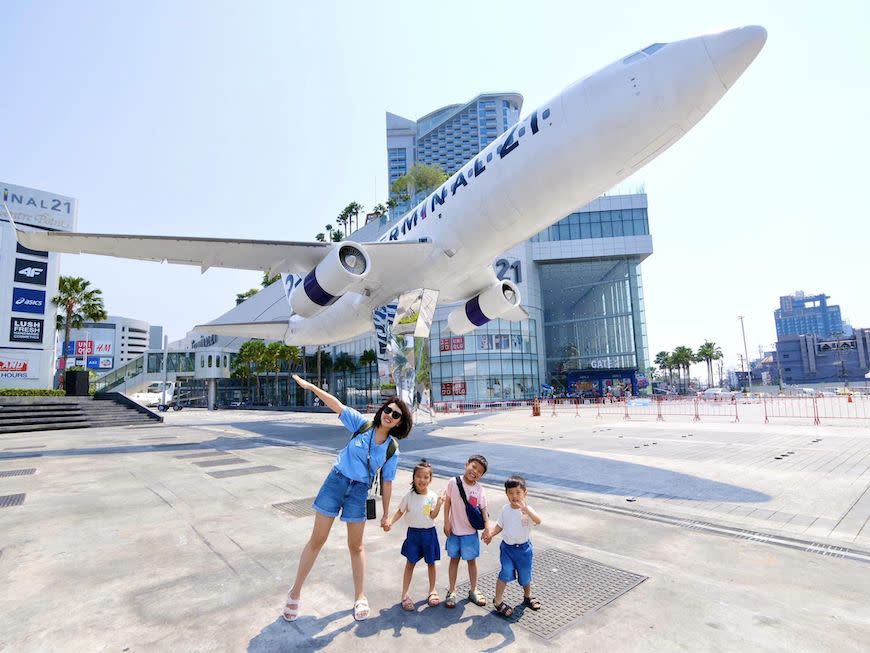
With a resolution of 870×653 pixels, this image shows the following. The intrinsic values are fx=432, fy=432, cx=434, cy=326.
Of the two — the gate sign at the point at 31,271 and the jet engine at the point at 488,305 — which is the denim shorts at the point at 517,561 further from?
the gate sign at the point at 31,271

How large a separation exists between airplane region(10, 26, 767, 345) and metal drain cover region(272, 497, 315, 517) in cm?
Result: 947

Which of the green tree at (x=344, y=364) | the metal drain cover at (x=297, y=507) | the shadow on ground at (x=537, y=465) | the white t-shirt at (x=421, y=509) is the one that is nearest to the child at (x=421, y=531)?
the white t-shirt at (x=421, y=509)

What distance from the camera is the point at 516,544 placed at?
11.4ft

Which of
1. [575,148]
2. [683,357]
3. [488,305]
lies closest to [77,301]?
[488,305]

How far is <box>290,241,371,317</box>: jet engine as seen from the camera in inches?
602

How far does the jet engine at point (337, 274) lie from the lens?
15.3 meters

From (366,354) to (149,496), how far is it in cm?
4995

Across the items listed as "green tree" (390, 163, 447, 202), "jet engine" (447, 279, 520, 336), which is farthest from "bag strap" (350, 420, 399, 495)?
"green tree" (390, 163, 447, 202)

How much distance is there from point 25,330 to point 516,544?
5912 centimetres

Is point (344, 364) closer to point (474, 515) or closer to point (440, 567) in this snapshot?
point (440, 567)

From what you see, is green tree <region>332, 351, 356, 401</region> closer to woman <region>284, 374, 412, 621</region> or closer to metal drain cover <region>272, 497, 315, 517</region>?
metal drain cover <region>272, 497, 315, 517</region>

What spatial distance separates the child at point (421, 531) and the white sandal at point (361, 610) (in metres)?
0.30

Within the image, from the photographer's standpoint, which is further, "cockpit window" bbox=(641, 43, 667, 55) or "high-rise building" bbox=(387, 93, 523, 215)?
"high-rise building" bbox=(387, 93, 523, 215)

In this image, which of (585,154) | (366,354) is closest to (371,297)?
(585,154)
